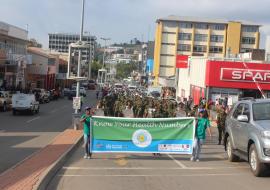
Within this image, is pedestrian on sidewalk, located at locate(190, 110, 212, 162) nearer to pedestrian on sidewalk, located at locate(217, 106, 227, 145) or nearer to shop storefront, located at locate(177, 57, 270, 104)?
pedestrian on sidewalk, located at locate(217, 106, 227, 145)

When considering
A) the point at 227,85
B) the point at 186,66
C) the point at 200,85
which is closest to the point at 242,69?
the point at 227,85

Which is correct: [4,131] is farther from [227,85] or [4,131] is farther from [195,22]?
[195,22]

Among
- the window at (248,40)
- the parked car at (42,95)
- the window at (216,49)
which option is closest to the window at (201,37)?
the window at (216,49)

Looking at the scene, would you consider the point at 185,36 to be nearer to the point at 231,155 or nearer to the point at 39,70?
the point at 39,70

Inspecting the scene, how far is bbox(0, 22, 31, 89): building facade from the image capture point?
6744 centimetres

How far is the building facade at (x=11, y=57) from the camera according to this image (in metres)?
67.4

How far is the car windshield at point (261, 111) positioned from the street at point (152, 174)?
4.72 ft

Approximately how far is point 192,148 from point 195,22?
4817 inches

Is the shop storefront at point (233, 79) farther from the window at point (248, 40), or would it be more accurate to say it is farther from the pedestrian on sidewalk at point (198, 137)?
the window at point (248, 40)

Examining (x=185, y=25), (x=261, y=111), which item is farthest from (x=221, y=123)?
(x=185, y=25)

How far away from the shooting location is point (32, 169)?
14.0 metres

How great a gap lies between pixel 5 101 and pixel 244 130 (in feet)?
111

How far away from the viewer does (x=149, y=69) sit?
151m

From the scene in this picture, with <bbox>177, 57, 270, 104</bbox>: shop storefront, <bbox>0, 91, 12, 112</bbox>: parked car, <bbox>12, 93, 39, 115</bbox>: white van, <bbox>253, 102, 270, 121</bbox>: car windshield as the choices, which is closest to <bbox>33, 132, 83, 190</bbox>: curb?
<bbox>253, 102, 270, 121</bbox>: car windshield
